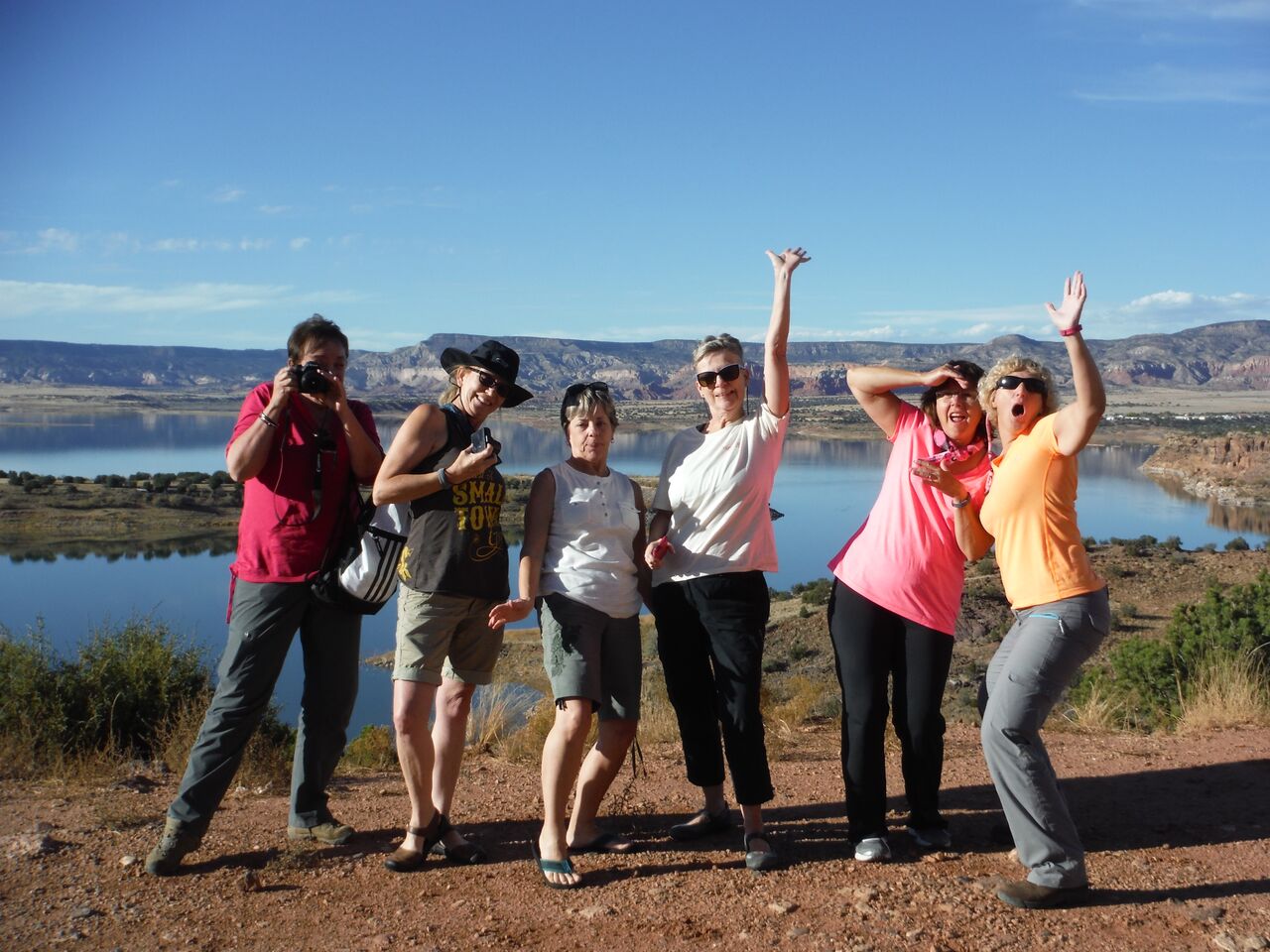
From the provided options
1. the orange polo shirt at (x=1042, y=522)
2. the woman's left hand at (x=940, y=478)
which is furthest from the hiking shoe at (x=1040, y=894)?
the woman's left hand at (x=940, y=478)

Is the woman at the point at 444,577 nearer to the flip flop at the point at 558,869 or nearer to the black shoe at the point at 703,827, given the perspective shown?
the flip flop at the point at 558,869

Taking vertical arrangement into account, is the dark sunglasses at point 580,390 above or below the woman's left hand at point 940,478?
above

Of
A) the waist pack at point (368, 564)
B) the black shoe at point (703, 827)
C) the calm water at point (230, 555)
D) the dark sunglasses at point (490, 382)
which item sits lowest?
the calm water at point (230, 555)

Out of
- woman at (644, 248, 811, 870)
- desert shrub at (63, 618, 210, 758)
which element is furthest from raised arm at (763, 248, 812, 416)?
desert shrub at (63, 618, 210, 758)

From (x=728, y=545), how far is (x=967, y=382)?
96 centimetres

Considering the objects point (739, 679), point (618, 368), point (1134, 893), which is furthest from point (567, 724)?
point (618, 368)

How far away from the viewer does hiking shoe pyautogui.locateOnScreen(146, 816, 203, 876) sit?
3471 mm

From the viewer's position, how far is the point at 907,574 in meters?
3.49

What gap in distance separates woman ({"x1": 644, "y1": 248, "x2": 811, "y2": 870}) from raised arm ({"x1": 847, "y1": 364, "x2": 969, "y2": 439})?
27 centimetres

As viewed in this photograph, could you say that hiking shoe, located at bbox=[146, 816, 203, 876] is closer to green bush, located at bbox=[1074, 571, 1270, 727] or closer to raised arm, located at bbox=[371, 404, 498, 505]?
raised arm, located at bbox=[371, 404, 498, 505]

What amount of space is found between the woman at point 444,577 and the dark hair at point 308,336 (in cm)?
43

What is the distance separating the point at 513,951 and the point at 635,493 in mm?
1485

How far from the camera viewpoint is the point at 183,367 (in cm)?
19850

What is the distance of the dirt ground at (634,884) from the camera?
3066 millimetres
